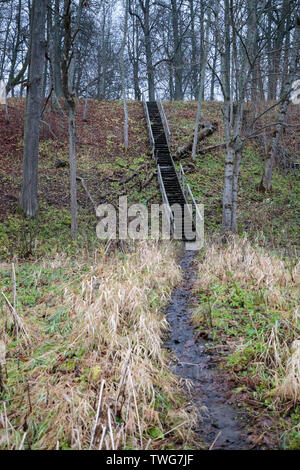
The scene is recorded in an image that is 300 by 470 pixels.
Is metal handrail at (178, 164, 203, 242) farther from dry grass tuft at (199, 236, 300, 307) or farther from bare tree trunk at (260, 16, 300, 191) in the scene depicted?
dry grass tuft at (199, 236, 300, 307)

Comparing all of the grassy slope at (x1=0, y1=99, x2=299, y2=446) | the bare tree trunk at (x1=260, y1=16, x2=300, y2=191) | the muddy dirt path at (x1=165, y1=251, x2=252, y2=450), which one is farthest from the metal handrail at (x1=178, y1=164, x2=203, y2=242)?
the muddy dirt path at (x1=165, y1=251, x2=252, y2=450)

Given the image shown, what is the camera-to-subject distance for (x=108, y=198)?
42.5ft

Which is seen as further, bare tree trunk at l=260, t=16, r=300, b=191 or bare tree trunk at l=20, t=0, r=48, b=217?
→ bare tree trunk at l=260, t=16, r=300, b=191

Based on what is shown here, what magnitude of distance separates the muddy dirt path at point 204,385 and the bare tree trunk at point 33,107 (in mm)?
6521

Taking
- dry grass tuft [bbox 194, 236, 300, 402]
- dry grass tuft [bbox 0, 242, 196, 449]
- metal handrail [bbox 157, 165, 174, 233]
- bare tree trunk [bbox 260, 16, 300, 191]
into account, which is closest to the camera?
dry grass tuft [bbox 0, 242, 196, 449]

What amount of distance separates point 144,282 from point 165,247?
110 inches

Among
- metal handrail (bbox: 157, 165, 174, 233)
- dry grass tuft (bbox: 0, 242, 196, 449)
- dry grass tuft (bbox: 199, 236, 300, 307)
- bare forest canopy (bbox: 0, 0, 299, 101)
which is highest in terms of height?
bare forest canopy (bbox: 0, 0, 299, 101)

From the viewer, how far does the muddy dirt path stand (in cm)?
263

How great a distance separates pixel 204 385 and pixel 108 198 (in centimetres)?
1039

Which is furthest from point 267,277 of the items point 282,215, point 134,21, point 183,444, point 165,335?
point 134,21

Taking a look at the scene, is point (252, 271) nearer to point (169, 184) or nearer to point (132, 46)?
point (169, 184)

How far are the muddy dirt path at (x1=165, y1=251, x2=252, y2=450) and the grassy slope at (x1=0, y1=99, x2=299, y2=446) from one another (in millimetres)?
273

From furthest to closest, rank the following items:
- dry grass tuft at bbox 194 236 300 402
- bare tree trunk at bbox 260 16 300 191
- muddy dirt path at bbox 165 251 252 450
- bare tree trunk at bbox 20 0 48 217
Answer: bare tree trunk at bbox 260 16 300 191, bare tree trunk at bbox 20 0 48 217, dry grass tuft at bbox 194 236 300 402, muddy dirt path at bbox 165 251 252 450

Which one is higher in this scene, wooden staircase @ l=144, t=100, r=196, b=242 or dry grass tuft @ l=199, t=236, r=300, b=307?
wooden staircase @ l=144, t=100, r=196, b=242
